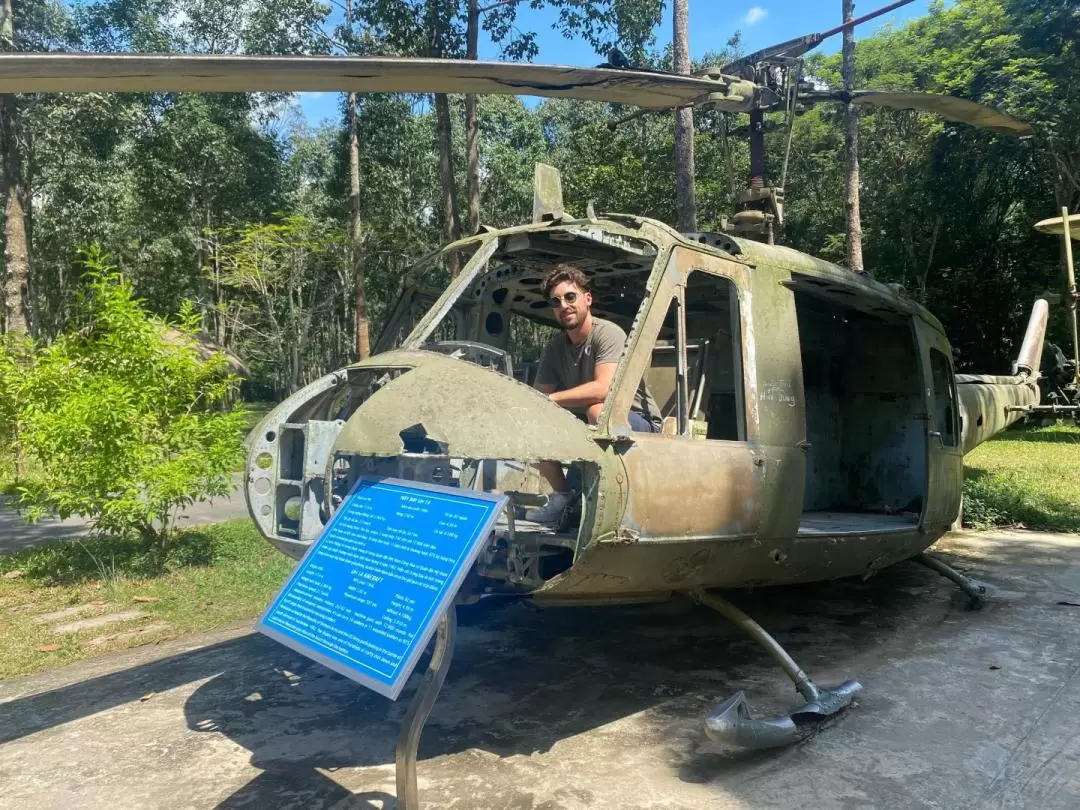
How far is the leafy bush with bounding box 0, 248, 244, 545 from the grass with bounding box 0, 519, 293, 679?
50cm

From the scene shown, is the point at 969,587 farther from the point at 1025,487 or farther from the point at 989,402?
the point at 1025,487

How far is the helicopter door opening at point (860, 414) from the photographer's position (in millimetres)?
7086

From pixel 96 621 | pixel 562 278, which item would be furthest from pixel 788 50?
pixel 96 621

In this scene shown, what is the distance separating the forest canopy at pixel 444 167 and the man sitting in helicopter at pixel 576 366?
12.0 metres

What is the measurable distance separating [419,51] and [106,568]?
13.5 m

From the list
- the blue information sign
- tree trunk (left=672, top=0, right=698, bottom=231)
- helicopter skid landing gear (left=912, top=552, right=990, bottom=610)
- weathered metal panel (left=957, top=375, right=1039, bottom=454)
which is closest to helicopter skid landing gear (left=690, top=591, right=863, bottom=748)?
the blue information sign

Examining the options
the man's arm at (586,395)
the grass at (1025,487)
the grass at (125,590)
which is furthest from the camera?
the grass at (1025,487)

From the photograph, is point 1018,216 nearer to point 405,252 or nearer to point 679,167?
point 679,167

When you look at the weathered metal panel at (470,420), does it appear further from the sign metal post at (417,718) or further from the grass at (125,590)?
the grass at (125,590)

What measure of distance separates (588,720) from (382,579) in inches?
65.0

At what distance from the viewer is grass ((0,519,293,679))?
5789mm

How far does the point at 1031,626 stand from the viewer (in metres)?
5.66

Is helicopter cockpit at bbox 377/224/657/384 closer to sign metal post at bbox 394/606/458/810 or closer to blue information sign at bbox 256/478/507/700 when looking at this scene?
blue information sign at bbox 256/478/507/700

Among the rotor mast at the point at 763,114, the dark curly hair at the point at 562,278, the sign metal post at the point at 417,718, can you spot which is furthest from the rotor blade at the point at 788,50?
the sign metal post at the point at 417,718
